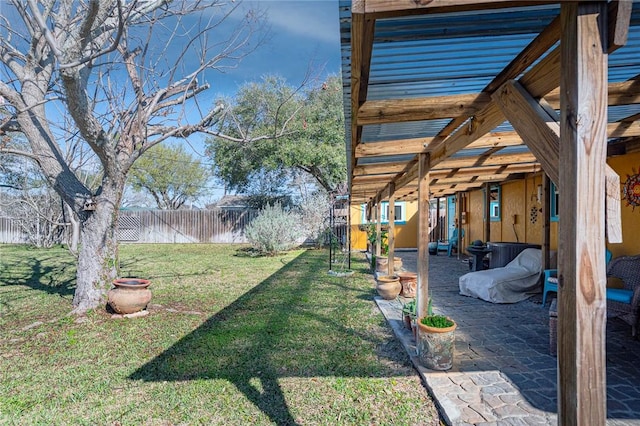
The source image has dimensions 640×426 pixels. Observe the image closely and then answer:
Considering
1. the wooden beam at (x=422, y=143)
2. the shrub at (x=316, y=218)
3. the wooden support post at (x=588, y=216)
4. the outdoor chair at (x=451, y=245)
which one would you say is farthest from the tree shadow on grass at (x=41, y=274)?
the outdoor chair at (x=451, y=245)

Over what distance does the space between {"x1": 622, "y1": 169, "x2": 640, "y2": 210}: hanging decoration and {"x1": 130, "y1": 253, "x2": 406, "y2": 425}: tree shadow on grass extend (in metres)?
3.89

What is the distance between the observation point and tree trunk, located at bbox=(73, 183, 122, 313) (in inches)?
209

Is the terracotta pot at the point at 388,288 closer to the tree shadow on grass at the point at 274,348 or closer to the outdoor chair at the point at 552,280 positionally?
the tree shadow on grass at the point at 274,348

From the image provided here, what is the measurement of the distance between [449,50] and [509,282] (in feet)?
16.3

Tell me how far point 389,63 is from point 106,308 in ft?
17.9

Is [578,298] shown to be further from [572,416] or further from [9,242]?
[9,242]

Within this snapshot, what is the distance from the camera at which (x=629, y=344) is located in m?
3.71

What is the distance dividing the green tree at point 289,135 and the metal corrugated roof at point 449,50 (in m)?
13.2

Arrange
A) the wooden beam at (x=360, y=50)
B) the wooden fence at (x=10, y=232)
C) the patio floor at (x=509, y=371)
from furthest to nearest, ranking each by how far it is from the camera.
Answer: the wooden fence at (x=10, y=232) → the patio floor at (x=509, y=371) → the wooden beam at (x=360, y=50)

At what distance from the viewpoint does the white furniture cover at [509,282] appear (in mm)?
5742

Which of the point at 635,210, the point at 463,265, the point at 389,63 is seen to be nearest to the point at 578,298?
the point at 389,63

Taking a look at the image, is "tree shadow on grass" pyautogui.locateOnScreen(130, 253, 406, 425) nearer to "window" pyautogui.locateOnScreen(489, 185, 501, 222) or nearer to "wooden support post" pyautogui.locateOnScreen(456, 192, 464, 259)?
"window" pyautogui.locateOnScreen(489, 185, 501, 222)

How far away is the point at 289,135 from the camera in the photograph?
53.3 feet

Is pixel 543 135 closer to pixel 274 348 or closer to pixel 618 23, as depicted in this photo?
pixel 618 23
